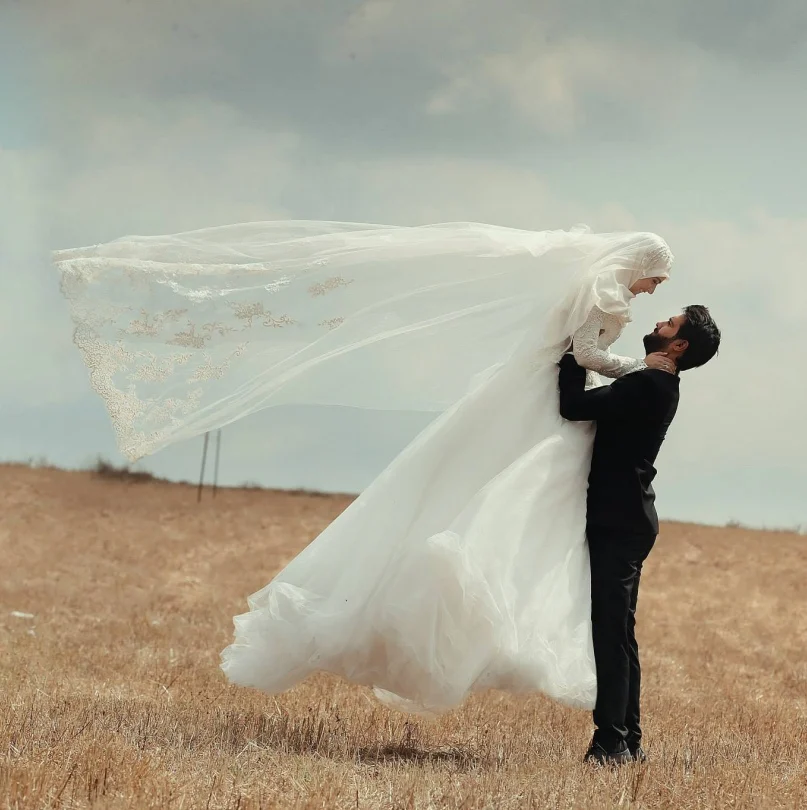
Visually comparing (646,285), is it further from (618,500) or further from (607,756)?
(607,756)

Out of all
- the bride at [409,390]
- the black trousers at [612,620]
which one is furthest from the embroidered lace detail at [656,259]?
the black trousers at [612,620]

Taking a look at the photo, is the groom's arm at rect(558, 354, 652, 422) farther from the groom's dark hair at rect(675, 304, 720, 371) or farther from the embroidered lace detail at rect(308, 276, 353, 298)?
the embroidered lace detail at rect(308, 276, 353, 298)

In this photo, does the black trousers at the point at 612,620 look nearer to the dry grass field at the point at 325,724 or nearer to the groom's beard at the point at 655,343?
the dry grass field at the point at 325,724

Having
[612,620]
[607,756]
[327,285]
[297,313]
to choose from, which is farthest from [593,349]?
[607,756]

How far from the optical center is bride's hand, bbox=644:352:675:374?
6.49m

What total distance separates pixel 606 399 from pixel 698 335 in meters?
0.68

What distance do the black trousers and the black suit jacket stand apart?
96mm

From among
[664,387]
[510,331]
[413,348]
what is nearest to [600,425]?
[664,387]

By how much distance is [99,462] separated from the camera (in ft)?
99.3

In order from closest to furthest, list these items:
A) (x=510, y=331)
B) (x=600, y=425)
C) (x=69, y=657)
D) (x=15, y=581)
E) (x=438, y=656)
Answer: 1. (x=438, y=656)
2. (x=600, y=425)
3. (x=510, y=331)
4. (x=69, y=657)
5. (x=15, y=581)

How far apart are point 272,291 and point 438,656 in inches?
109

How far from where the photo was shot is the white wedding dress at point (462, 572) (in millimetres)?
6000

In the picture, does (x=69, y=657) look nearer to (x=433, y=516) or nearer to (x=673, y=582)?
(x=433, y=516)

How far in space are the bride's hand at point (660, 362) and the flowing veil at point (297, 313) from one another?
744mm
